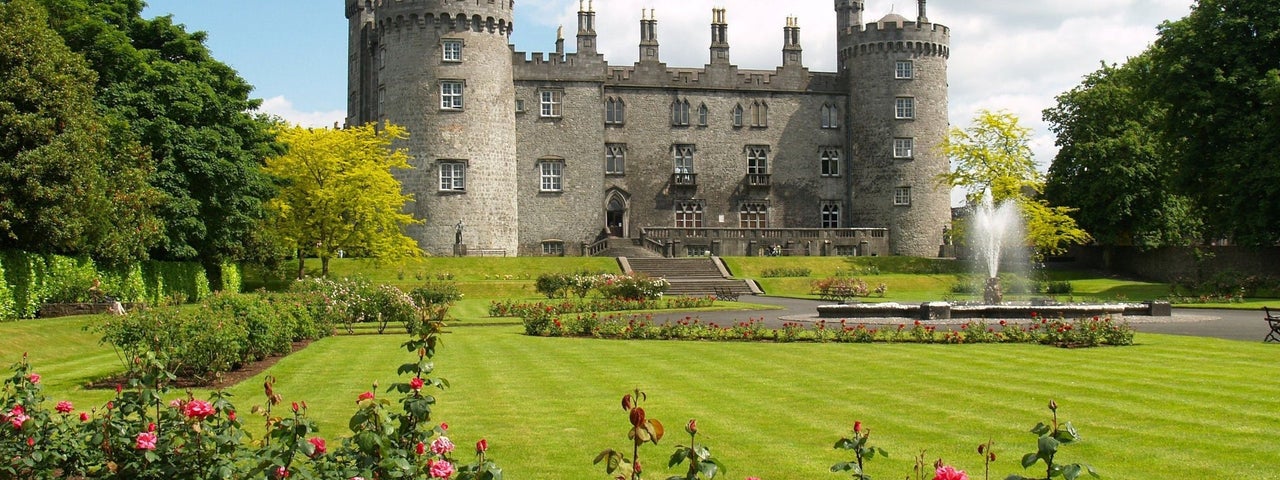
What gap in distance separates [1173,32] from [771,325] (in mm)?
29379

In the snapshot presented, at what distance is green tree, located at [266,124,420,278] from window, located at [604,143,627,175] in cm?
1778

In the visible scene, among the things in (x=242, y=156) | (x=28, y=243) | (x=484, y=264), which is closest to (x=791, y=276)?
(x=484, y=264)

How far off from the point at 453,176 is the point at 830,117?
938 inches

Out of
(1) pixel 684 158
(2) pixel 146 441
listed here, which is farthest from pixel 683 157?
(2) pixel 146 441

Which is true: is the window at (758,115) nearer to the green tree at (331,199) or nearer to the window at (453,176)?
the window at (453,176)

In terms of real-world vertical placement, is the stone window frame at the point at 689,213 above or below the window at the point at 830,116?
below

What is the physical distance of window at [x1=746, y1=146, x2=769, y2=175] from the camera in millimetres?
65938

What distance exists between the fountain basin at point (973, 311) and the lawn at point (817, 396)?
23.7ft

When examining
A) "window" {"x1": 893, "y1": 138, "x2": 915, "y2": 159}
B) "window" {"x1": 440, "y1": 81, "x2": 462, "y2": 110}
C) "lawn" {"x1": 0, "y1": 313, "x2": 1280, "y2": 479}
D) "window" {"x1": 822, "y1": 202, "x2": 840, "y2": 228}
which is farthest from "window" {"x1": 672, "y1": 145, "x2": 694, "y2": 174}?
"lawn" {"x1": 0, "y1": 313, "x2": 1280, "y2": 479}

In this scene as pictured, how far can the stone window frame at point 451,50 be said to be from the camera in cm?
5678

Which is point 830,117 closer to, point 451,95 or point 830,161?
point 830,161

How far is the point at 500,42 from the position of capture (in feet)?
192

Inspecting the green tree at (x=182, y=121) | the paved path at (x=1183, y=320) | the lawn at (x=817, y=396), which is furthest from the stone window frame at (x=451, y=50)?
the lawn at (x=817, y=396)

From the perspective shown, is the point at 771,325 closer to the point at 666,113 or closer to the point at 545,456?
the point at 545,456
